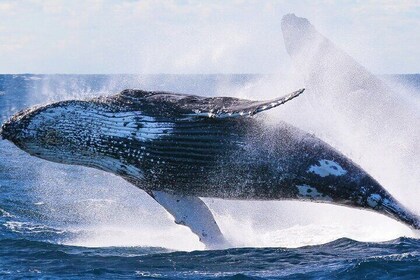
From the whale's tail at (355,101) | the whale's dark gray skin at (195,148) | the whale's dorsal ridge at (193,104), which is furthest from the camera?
the whale's tail at (355,101)

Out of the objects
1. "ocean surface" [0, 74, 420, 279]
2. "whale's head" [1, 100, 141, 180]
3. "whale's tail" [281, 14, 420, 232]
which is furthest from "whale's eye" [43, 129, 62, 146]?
"whale's tail" [281, 14, 420, 232]

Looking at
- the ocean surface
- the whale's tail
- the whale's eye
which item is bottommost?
the ocean surface

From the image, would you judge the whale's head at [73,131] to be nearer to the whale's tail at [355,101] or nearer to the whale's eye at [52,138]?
the whale's eye at [52,138]

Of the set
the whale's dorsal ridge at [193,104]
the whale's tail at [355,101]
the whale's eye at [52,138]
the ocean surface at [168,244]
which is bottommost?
the ocean surface at [168,244]

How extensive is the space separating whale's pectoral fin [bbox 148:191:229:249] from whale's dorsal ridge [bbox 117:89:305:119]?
1.31m

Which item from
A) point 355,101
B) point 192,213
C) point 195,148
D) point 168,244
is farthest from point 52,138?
point 355,101

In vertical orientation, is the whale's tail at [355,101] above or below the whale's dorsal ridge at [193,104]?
above

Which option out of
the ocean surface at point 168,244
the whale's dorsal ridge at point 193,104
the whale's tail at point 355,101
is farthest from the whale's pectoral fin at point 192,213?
the whale's tail at point 355,101

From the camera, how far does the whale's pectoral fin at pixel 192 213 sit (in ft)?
35.7

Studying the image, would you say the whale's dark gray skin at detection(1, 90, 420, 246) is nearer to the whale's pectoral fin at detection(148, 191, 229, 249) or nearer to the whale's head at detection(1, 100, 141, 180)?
the whale's head at detection(1, 100, 141, 180)

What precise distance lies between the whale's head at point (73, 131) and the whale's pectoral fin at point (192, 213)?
69 cm

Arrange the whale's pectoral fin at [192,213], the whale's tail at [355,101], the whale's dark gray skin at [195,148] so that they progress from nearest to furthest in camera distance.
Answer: the whale's dark gray skin at [195,148], the whale's pectoral fin at [192,213], the whale's tail at [355,101]

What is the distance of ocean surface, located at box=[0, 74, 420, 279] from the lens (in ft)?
32.2

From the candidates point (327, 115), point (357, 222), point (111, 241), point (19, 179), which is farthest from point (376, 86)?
point (19, 179)
